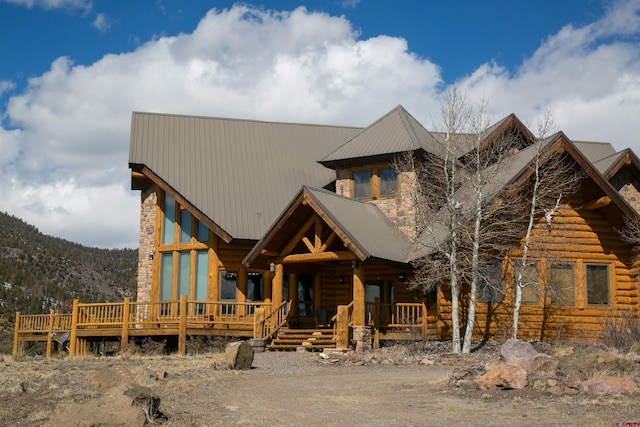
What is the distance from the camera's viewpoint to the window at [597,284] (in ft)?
80.7

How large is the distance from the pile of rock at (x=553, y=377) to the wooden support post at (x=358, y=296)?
25.6 feet

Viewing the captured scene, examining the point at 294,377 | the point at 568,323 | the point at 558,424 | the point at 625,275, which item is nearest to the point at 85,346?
the point at 294,377

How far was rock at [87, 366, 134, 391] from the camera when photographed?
45.5ft

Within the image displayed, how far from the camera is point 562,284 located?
24500mm

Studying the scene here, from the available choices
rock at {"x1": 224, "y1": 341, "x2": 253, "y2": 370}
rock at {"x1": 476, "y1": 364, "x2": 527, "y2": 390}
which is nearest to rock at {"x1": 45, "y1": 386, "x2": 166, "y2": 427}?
rock at {"x1": 476, "y1": 364, "x2": 527, "y2": 390}

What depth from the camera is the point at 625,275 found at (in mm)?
24781

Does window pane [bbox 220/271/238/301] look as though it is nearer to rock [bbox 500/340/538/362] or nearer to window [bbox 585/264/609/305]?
window [bbox 585/264/609/305]

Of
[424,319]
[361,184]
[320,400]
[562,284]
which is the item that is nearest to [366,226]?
[424,319]

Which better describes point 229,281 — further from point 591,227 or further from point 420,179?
point 591,227

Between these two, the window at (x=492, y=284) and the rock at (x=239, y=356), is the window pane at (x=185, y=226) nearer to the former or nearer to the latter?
the window at (x=492, y=284)

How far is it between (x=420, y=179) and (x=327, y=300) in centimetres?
579

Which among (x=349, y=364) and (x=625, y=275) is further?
(x=625, y=275)

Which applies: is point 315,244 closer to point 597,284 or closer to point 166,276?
point 166,276

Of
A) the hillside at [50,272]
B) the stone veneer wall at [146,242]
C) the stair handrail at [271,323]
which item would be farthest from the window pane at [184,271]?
the hillside at [50,272]
